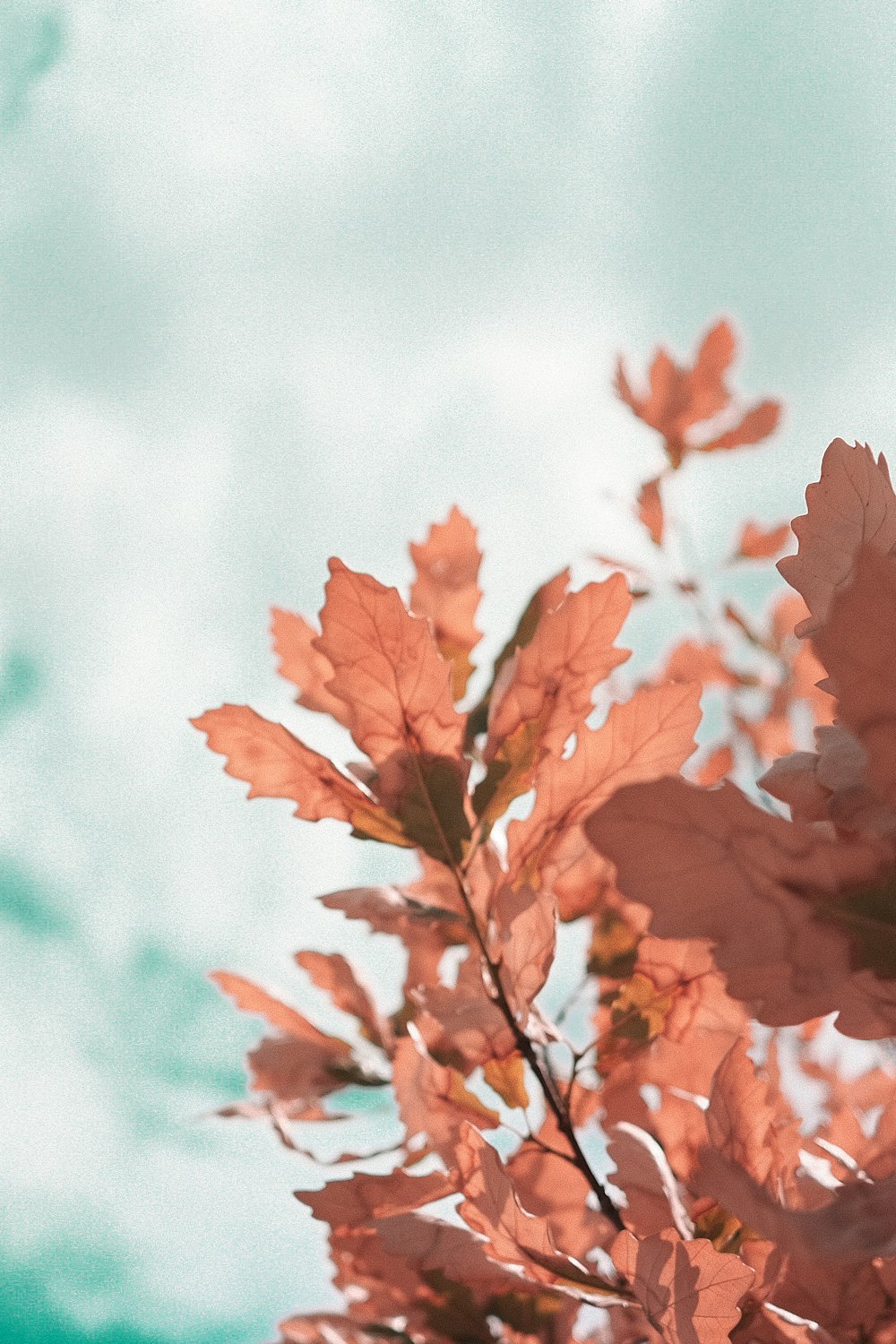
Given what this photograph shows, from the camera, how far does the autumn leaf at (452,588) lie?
115 cm

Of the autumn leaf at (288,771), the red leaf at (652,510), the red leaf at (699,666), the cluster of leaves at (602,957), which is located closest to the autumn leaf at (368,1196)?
the cluster of leaves at (602,957)

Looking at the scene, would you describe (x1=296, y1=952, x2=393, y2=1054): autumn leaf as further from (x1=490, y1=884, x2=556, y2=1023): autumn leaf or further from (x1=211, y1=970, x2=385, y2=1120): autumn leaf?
(x1=490, y1=884, x2=556, y2=1023): autumn leaf

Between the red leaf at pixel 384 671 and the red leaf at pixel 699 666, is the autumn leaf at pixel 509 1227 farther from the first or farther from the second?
the red leaf at pixel 699 666

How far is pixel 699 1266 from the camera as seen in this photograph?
690mm

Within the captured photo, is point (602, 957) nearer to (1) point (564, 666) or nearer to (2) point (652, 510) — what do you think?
(1) point (564, 666)

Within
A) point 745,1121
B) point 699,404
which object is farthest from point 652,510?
point 745,1121

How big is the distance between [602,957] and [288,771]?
17.0 inches

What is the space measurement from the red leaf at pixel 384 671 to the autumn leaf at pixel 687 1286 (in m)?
0.41

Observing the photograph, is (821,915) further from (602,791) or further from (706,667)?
(706,667)

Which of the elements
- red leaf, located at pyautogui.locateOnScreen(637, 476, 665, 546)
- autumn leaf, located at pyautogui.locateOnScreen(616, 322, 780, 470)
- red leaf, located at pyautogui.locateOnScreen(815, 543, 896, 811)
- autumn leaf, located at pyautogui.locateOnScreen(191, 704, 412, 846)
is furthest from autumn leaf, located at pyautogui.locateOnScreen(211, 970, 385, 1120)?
autumn leaf, located at pyautogui.locateOnScreen(616, 322, 780, 470)

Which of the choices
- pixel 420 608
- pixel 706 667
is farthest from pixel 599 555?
pixel 420 608

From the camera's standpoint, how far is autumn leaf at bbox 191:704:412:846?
0.93 m

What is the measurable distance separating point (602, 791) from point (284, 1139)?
599 mm

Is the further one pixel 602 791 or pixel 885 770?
pixel 602 791
